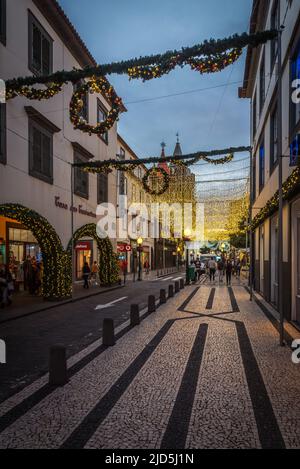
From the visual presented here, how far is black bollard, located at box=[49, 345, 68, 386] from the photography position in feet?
20.1

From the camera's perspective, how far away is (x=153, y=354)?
8.05 metres

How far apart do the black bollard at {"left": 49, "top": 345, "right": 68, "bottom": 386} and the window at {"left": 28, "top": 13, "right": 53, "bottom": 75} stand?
12.7m

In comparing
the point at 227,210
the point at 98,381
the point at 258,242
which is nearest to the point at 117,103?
the point at 98,381

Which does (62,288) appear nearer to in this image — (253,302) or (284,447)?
(253,302)

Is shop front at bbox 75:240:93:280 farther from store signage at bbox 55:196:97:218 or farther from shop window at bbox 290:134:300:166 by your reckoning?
shop window at bbox 290:134:300:166

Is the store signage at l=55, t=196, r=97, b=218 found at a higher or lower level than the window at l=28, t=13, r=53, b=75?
lower

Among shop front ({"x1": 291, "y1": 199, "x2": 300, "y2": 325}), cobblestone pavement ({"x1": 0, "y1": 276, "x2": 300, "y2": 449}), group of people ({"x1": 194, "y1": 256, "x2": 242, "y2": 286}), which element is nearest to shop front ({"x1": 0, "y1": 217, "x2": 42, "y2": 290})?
cobblestone pavement ({"x1": 0, "y1": 276, "x2": 300, "y2": 449})

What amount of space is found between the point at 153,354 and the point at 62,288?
9.89m

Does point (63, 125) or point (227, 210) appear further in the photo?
point (227, 210)

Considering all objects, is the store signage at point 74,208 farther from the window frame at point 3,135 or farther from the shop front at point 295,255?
the shop front at point 295,255

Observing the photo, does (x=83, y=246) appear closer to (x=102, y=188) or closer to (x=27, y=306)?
(x=102, y=188)

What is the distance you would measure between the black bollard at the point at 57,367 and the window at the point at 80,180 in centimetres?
1491

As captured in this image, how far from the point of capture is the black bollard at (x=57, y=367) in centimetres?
614

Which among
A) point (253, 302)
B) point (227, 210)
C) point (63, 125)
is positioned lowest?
point (253, 302)
